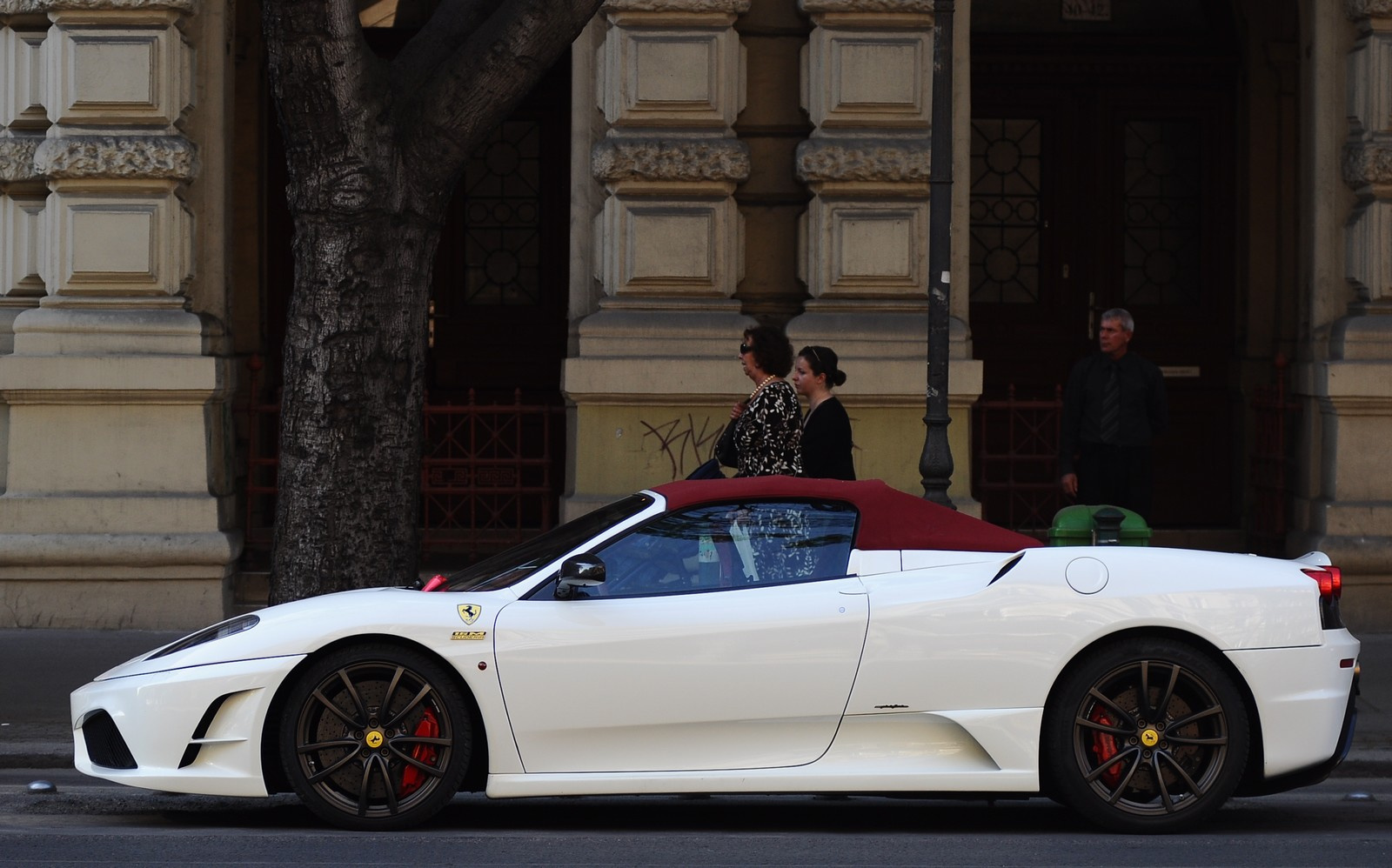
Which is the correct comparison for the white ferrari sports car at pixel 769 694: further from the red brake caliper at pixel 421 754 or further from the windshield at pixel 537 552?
the windshield at pixel 537 552

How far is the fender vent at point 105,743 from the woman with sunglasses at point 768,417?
11.2 ft

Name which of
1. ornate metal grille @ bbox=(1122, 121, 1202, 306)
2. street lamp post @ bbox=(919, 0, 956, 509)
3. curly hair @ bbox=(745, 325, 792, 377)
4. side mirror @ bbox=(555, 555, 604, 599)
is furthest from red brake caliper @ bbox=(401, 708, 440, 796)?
ornate metal grille @ bbox=(1122, 121, 1202, 306)

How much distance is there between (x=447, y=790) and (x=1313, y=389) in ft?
24.0

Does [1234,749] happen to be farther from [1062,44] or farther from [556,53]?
[1062,44]

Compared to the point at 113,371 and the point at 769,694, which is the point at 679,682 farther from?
the point at 113,371

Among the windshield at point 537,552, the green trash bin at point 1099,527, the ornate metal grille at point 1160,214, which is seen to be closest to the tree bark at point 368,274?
the windshield at point 537,552

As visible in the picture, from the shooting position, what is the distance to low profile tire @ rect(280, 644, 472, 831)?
252 inches

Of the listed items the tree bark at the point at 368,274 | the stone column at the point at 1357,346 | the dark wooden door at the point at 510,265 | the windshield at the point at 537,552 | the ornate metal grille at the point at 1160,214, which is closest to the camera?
the windshield at the point at 537,552

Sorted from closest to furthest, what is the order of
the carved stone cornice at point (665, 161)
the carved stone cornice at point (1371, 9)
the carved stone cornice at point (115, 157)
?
the carved stone cornice at point (115, 157)
the carved stone cornice at point (665, 161)
the carved stone cornice at point (1371, 9)

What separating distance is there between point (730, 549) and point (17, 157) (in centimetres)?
691

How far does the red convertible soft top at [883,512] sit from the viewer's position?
6.68 m

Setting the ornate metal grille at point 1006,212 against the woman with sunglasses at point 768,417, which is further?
the ornate metal grille at point 1006,212

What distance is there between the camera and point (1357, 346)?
11.5 meters

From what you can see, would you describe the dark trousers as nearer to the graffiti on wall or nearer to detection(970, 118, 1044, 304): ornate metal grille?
the graffiti on wall
